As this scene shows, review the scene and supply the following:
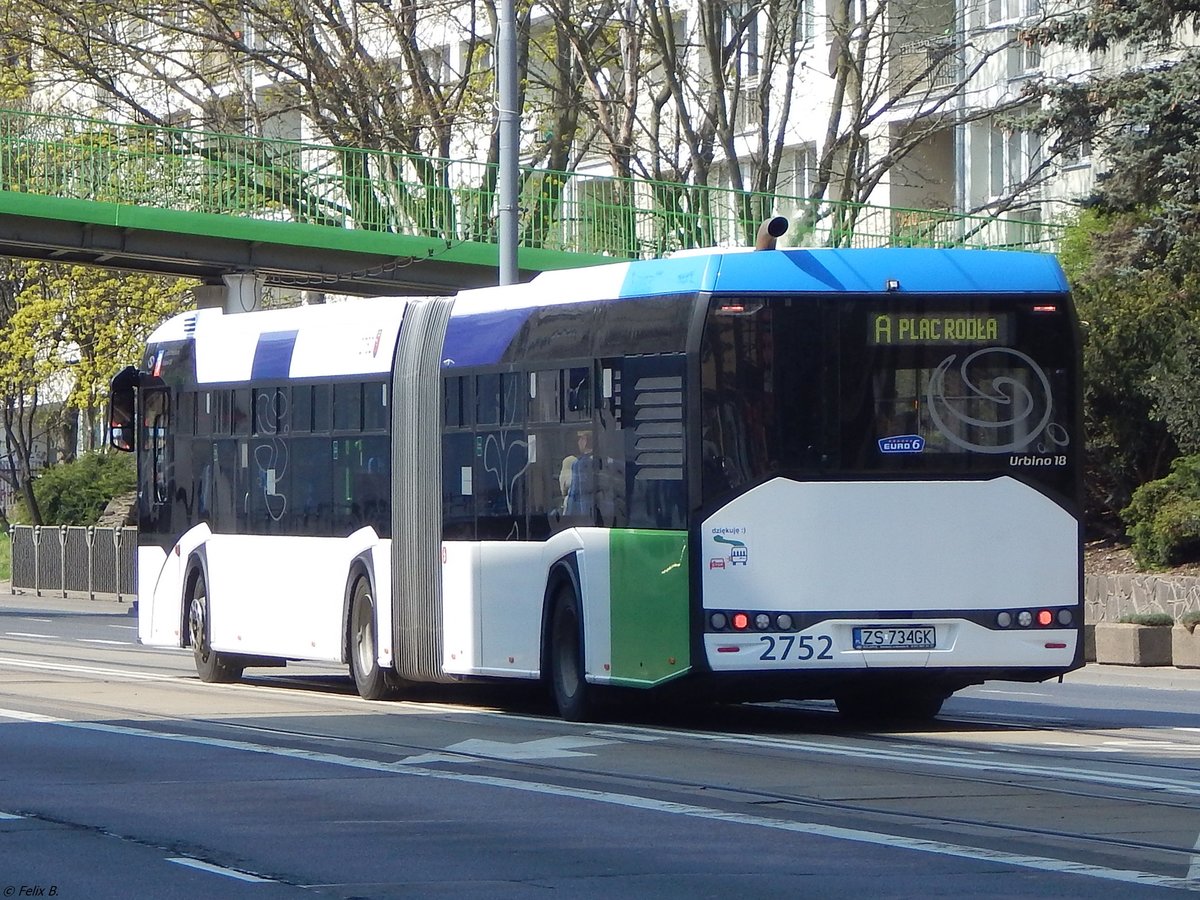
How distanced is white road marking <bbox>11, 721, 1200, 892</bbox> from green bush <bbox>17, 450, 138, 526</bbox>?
4176 cm

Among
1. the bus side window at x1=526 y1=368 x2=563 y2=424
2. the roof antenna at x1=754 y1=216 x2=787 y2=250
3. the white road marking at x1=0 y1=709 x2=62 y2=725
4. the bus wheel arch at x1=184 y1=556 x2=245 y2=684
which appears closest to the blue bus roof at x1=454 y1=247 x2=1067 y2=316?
the roof antenna at x1=754 y1=216 x2=787 y2=250

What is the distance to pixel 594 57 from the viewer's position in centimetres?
4194

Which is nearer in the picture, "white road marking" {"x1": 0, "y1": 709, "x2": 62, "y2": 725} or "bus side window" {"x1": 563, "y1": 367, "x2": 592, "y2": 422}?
"bus side window" {"x1": 563, "y1": 367, "x2": 592, "y2": 422}

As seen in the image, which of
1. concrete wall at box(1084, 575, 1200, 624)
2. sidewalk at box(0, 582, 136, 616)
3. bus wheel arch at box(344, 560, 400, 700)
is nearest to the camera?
bus wheel arch at box(344, 560, 400, 700)

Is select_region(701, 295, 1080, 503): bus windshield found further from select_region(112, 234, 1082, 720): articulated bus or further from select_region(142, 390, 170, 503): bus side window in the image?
select_region(142, 390, 170, 503): bus side window

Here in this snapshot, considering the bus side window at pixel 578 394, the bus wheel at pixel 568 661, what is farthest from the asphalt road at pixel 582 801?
the bus side window at pixel 578 394

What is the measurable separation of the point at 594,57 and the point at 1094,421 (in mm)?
15007

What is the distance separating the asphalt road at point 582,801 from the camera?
8.31 meters

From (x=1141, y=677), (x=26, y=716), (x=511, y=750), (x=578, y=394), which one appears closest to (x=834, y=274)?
(x=578, y=394)

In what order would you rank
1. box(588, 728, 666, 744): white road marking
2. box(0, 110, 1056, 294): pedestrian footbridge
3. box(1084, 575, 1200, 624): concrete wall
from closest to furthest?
box(588, 728, 666, 744): white road marking < box(1084, 575, 1200, 624): concrete wall < box(0, 110, 1056, 294): pedestrian footbridge

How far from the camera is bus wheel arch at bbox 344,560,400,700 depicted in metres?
17.6

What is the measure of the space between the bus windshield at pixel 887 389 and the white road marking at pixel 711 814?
2988 millimetres

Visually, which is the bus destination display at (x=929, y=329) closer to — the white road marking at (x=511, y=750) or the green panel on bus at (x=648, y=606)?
the green panel on bus at (x=648, y=606)

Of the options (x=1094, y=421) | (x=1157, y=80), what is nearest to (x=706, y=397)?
(x=1157, y=80)
